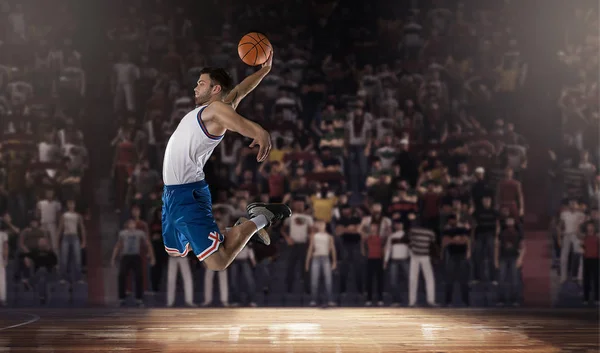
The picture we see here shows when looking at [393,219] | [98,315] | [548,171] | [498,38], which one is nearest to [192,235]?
[98,315]

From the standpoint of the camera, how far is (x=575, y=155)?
11141mm

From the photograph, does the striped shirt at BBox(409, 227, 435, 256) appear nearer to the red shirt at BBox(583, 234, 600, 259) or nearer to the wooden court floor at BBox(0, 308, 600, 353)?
the wooden court floor at BBox(0, 308, 600, 353)

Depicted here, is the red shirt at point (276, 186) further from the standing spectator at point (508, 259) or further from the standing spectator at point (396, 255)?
the standing spectator at point (508, 259)

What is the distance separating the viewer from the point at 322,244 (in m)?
9.68

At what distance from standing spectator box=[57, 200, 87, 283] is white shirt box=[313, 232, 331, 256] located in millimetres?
2965

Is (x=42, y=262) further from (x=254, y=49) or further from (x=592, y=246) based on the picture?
(x=592, y=246)

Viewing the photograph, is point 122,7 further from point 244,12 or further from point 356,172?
point 356,172

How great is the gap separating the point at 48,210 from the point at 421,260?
4752 millimetres

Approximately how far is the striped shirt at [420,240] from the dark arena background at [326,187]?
2cm

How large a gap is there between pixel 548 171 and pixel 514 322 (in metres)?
3.50

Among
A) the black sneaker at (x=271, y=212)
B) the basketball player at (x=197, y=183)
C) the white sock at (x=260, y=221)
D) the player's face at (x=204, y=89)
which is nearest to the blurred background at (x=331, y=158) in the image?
the black sneaker at (x=271, y=212)

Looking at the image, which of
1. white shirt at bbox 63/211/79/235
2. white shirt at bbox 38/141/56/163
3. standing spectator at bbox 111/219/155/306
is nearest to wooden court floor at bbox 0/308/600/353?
standing spectator at bbox 111/219/155/306

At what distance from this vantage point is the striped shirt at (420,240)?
9625 mm

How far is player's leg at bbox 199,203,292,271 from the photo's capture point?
472 centimetres
